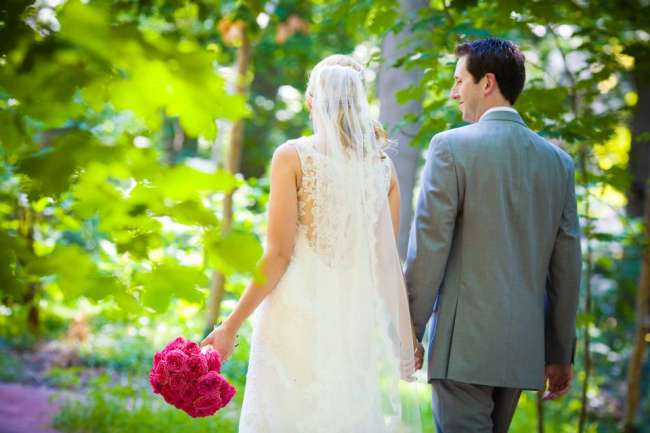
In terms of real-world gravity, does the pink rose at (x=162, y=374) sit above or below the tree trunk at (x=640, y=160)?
below

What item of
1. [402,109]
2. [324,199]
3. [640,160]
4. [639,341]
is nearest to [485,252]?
[324,199]

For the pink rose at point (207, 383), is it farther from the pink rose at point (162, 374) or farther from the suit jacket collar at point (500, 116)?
the suit jacket collar at point (500, 116)

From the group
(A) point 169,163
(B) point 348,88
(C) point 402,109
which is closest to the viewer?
(A) point 169,163

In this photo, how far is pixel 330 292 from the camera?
8.61 feet

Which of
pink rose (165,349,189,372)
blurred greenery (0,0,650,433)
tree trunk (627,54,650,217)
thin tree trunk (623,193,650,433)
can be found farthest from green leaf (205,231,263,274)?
tree trunk (627,54,650,217)

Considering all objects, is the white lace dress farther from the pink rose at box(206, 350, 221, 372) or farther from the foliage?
the foliage

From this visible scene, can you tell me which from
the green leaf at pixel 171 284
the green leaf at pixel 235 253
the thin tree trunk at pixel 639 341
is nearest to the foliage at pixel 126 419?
the thin tree trunk at pixel 639 341

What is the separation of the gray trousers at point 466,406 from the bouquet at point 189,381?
77cm

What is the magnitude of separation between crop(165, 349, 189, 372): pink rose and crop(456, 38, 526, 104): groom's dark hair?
55.9 inches

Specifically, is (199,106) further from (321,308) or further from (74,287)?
(321,308)

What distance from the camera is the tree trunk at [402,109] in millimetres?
4090

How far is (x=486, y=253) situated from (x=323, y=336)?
66cm

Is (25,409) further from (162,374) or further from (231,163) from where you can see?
(162,374)

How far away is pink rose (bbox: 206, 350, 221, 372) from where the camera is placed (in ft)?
7.50
